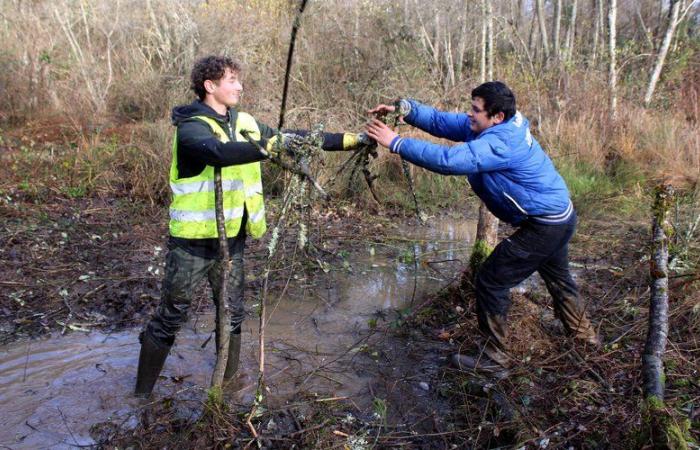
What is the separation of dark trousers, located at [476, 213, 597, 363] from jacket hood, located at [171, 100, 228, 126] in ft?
6.75

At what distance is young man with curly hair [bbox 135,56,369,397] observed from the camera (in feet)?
10.7

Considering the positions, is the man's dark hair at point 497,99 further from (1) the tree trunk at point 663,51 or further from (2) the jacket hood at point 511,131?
(1) the tree trunk at point 663,51

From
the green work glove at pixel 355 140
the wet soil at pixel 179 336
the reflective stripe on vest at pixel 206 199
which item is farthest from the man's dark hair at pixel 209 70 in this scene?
the wet soil at pixel 179 336

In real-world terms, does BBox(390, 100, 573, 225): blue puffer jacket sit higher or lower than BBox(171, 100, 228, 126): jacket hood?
lower

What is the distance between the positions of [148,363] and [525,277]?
2609 millimetres

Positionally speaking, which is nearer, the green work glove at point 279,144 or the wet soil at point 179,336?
the green work glove at point 279,144

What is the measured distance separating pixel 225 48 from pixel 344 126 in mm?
3400

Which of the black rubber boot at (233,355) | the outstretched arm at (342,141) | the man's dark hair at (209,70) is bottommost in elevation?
the black rubber boot at (233,355)

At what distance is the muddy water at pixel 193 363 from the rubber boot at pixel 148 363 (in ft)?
0.32

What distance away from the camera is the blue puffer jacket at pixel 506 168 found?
346 centimetres

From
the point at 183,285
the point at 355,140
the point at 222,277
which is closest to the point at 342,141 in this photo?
the point at 355,140

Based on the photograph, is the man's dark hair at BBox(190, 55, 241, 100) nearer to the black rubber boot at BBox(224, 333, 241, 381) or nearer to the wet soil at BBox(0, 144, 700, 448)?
the wet soil at BBox(0, 144, 700, 448)

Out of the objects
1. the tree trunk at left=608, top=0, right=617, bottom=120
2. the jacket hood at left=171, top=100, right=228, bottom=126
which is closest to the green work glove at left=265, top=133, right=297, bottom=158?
the jacket hood at left=171, top=100, right=228, bottom=126

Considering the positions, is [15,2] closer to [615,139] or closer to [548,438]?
[615,139]
